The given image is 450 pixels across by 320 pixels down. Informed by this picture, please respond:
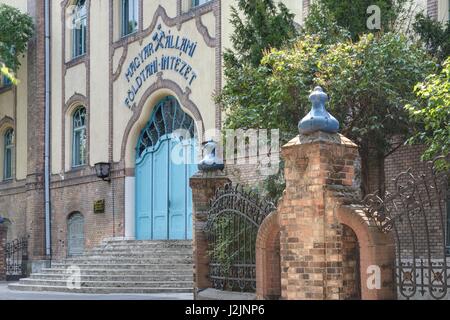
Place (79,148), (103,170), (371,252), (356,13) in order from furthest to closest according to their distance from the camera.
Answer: (79,148)
(103,170)
(356,13)
(371,252)

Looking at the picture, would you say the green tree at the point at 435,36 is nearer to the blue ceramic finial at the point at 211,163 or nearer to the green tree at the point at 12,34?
the blue ceramic finial at the point at 211,163

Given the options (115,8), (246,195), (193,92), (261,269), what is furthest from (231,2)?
(261,269)

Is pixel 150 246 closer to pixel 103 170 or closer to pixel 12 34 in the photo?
pixel 103 170

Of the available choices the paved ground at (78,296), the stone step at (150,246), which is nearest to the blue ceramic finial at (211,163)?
the paved ground at (78,296)

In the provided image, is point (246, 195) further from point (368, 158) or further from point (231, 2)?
point (231, 2)

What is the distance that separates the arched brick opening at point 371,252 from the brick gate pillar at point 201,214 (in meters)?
4.27

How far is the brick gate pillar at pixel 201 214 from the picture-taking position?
1252 cm

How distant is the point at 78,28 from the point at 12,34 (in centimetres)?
207

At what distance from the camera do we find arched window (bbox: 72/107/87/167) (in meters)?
24.1

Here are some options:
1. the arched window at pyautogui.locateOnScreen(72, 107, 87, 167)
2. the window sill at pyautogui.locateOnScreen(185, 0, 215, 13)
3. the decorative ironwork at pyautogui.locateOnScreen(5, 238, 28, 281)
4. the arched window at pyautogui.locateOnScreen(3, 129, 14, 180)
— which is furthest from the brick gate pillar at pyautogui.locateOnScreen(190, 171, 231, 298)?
the arched window at pyautogui.locateOnScreen(3, 129, 14, 180)

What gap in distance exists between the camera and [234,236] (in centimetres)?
1165

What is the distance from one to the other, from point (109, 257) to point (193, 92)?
4.50m

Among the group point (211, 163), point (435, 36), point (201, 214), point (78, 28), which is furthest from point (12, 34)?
point (435, 36)

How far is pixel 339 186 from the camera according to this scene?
8977 millimetres
